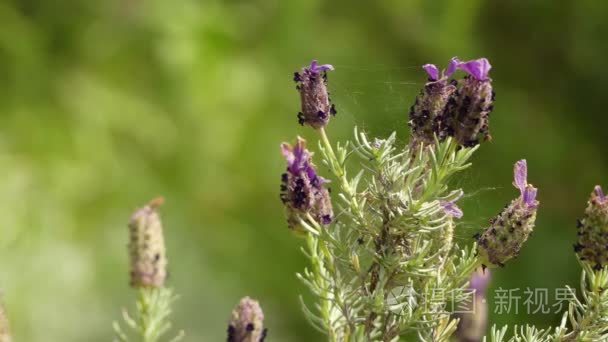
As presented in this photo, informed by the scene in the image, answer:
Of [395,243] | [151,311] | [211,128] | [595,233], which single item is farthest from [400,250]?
[211,128]

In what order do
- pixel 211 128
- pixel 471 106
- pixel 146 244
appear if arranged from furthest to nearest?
pixel 211 128, pixel 146 244, pixel 471 106

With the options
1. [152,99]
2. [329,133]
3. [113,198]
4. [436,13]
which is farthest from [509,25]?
[113,198]

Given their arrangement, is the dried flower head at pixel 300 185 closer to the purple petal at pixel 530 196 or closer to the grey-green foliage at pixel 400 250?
the grey-green foliage at pixel 400 250

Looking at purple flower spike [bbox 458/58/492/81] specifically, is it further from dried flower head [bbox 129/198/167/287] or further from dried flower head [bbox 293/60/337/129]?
dried flower head [bbox 129/198/167/287]

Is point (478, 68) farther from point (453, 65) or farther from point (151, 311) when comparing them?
point (151, 311)

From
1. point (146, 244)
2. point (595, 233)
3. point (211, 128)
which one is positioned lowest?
point (595, 233)

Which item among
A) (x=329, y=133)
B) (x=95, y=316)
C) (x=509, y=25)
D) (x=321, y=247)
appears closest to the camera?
(x=321, y=247)

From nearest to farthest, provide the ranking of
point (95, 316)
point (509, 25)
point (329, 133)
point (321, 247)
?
point (321, 247) < point (329, 133) < point (95, 316) < point (509, 25)

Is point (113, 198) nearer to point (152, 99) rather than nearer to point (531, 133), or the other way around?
point (152, 99)
